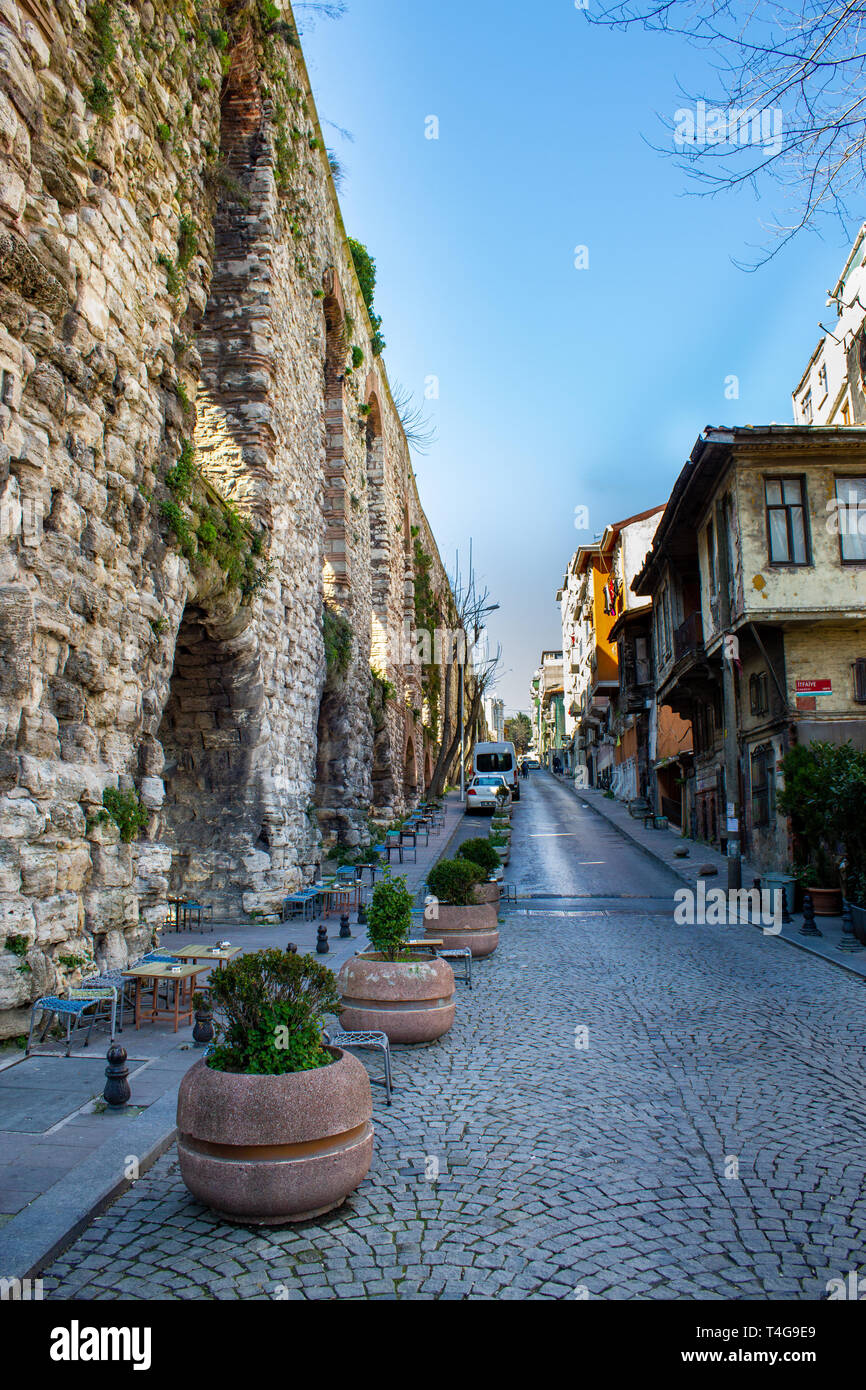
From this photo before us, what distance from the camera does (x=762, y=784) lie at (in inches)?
677

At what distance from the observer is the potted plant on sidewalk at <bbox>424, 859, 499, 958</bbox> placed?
371 inches

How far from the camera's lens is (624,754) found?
129ft

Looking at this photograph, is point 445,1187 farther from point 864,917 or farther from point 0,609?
point 864,917

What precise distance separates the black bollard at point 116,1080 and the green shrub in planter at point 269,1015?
0.90 meters

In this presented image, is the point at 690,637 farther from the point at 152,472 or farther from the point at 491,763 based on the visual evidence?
the point at 491,763

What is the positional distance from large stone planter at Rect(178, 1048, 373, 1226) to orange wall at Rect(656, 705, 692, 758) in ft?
81.8

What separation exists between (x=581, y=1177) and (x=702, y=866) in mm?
14596

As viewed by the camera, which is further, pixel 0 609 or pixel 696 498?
pixel 696 498

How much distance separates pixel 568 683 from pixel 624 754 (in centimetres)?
3173

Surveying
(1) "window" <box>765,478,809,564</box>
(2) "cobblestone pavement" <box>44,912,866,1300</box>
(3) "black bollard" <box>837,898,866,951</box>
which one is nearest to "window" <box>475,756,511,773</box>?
(1) "window" <box>765,478,809,564</box>

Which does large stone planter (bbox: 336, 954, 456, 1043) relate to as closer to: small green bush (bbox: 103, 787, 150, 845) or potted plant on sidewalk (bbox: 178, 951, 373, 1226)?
small green bush (bbox: 103, 787, 150, 845)

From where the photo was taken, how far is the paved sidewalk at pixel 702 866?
33.0ft
